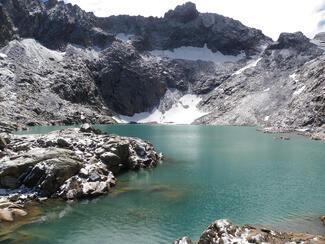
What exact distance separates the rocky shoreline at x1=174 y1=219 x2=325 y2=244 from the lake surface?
33.0ft

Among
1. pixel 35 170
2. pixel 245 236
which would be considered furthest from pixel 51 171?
pixel 245 236

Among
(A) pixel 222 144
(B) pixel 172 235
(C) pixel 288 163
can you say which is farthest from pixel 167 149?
(B) pixel 172 235

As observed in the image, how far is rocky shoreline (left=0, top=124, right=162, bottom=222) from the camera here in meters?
47.6

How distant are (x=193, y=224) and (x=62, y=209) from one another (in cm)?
1393

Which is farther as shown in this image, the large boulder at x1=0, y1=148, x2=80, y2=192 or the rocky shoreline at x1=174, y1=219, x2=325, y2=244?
the large boulder at x1=0, y1=148, x2=80, y2=192

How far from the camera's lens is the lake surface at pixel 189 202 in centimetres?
3703

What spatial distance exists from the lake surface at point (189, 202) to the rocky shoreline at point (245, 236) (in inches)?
396

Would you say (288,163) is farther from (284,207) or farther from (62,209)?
(62,209)

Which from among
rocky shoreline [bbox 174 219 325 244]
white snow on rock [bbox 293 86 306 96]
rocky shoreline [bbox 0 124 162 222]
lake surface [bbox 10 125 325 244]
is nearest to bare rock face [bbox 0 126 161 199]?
rocky shoreline [bbox 0 124 162 222]

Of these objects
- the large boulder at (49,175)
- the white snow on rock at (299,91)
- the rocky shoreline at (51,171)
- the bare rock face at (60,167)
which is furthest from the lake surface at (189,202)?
the white snow on rock at (299,91)

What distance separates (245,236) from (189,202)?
2288 cm

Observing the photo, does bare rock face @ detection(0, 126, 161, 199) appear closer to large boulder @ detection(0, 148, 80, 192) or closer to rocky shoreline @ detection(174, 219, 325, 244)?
large boulder @ detection(0, 148, 80, 192)

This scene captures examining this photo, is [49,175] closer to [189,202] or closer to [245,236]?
[189,202]

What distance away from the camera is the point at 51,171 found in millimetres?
49844
